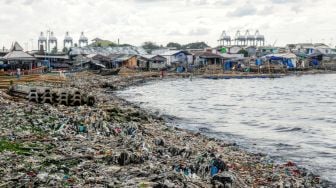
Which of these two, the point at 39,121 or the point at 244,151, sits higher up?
the point at 39,121

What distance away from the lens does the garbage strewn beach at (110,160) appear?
8922 mm

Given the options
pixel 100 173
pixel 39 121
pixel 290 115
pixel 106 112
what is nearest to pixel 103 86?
pixel 290 115

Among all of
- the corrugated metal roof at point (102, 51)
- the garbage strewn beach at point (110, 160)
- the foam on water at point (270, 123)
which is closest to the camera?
the garbage strewn beach at point (110, 160)

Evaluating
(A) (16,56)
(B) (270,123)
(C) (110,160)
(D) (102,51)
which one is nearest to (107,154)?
(C) (110,160)

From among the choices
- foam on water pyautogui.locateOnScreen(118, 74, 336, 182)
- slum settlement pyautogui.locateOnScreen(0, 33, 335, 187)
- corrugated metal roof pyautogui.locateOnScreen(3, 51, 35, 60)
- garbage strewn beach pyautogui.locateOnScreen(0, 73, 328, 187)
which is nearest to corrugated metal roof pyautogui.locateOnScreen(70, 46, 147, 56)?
corrugated metal roof pyautogui.locateOnScreen(3, 51, 35, 60)

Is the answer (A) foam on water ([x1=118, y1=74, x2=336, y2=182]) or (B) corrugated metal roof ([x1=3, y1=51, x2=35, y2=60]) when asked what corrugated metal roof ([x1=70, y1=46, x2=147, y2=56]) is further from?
(A) foam on water ([x1=118, y1=74, x2=336, y2=182])

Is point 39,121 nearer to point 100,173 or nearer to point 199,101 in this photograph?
point 100,173

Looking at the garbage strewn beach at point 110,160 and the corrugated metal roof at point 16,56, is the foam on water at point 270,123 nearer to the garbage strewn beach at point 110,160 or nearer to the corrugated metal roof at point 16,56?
the garbage strewn beach at point 110,160

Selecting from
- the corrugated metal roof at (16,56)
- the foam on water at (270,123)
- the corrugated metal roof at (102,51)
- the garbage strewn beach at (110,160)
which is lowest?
the foam on water at (270,123)

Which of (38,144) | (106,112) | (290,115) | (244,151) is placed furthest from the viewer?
(290,115)

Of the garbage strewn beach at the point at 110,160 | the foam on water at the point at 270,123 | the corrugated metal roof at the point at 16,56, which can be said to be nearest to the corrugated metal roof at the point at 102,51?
the corrugated metal roof at the point at 16,56

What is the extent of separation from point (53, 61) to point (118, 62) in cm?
1313

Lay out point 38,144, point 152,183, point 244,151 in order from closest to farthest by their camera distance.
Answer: point 152,183 → point 38,144 → point 244,151

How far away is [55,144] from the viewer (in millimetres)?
12094
